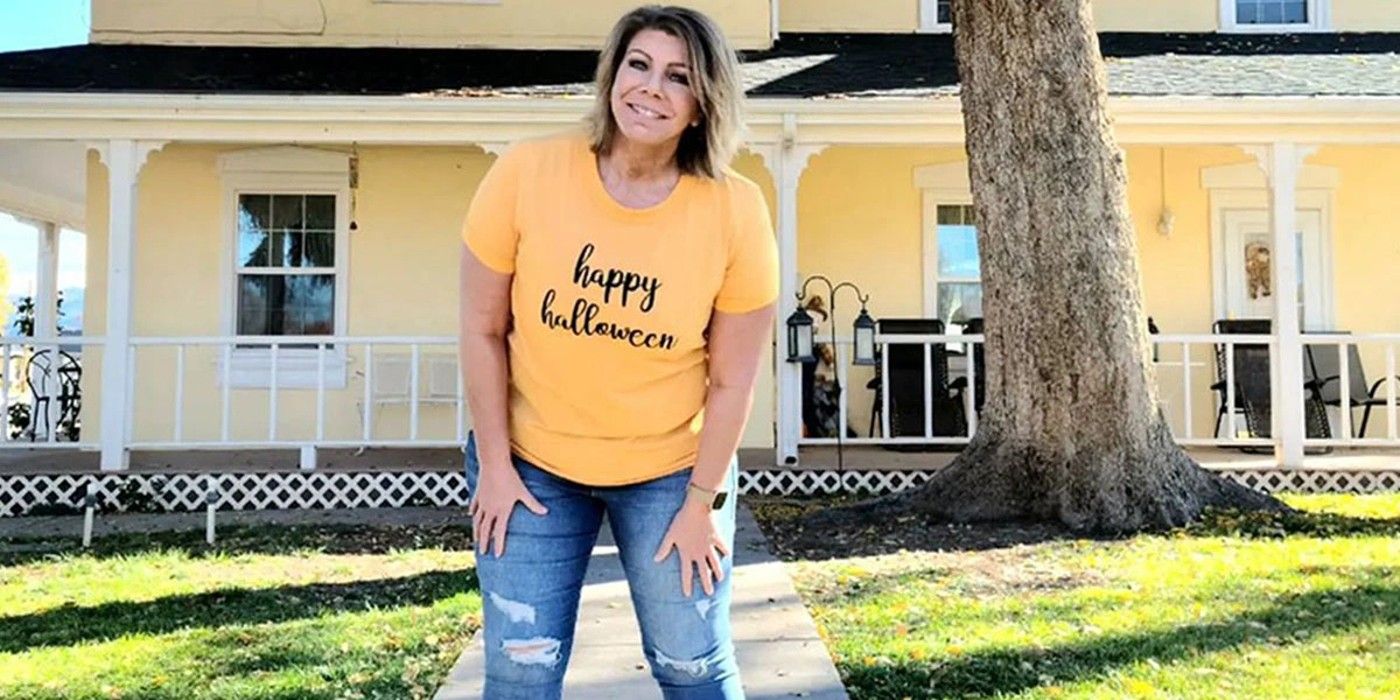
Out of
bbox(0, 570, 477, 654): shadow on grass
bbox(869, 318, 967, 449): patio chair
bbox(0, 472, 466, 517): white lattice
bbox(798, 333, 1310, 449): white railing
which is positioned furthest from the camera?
bbox(869, 318, 967, 449): patio chair

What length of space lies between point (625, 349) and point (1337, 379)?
9.35 m

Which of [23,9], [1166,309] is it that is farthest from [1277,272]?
[23,9]

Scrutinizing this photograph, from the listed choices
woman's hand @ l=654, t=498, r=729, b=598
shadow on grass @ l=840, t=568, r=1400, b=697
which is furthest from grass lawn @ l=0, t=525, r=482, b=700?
woman's hand @ l=654, t=498, r=729, b=598

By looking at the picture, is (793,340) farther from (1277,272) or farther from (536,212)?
(536,212)

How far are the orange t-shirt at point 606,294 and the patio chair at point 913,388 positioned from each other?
7.21 metres

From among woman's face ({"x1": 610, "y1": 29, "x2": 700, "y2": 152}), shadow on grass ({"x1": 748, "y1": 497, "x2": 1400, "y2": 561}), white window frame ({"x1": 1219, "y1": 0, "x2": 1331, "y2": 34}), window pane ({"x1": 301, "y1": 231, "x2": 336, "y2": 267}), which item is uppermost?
white window frame ({"x1": 1219, "y1": 0, "x2": 1331, "y2": 34})

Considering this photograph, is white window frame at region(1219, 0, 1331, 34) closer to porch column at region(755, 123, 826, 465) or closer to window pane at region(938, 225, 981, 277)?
window pane at region(938, 225, 981, 277)

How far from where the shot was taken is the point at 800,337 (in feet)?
24.8

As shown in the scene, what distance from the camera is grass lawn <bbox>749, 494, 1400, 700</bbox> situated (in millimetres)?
3320

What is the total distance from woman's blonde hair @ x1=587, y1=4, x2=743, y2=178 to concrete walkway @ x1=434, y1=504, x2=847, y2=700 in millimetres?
1967

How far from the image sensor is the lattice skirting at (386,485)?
7484 mm

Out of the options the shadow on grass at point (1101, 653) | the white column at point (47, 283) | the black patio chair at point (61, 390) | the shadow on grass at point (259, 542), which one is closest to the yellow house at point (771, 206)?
the white column at point (47, 283)

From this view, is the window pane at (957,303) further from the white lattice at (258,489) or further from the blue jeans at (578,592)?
the blue jeans at (578,592)

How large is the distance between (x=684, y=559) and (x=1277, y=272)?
7.39m
